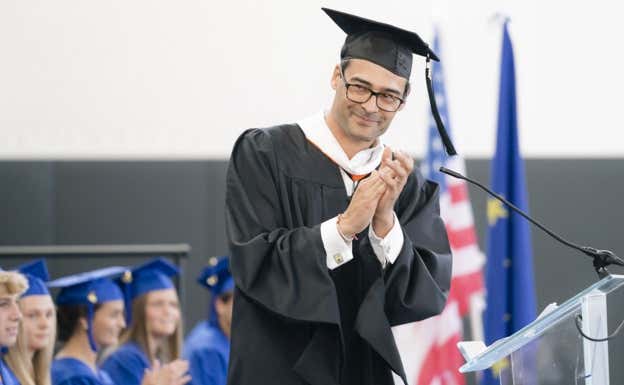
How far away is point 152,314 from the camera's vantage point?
6.65m

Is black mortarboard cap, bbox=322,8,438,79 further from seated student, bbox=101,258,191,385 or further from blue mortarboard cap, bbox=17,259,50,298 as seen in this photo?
seated student, bbox=101,258,191,385

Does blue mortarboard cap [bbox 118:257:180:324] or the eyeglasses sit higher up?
the eyeglasses

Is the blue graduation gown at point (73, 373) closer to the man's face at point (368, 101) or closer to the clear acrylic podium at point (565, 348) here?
the man's face at point (368, 101)

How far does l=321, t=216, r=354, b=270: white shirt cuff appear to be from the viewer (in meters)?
3.07

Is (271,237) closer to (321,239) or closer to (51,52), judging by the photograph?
(321,239)

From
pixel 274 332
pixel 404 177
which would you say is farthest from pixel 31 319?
pixel 404 177

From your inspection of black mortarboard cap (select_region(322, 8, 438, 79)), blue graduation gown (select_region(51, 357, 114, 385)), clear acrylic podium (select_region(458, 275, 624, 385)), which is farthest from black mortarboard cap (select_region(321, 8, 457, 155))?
blue graduation gown (select_region(51, 357, 114, 385))

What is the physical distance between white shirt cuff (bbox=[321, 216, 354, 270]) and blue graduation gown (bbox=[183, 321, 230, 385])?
12.2 feet

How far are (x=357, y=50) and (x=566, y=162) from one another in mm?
4811

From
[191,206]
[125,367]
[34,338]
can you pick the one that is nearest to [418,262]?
[34,338]

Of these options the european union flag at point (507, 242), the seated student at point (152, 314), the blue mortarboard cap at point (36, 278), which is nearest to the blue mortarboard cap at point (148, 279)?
the seated student at point (152, 314)

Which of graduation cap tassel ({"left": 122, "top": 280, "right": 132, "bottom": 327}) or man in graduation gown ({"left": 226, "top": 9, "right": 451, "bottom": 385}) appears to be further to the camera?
graduation cap tassel ({"left": 122, "top": 280, "right": 132, "bottom": 327})

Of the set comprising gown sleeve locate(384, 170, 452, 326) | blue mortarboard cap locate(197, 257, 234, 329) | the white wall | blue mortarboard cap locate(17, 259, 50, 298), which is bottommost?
blue mortarboard cap locate(197, 257, 234, 329)

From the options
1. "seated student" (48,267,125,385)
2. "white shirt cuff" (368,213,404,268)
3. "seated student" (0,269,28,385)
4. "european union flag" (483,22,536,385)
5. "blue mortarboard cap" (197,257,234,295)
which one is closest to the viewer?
"white shirt cuff" (368,213,404,268)
